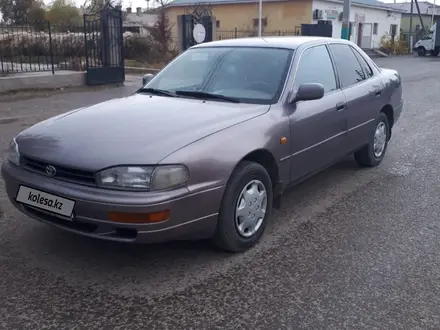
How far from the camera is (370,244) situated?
161 inches

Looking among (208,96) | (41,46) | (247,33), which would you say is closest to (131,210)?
(208,96)

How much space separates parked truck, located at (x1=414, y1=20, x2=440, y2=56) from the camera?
124 ft

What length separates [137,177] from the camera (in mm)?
3232

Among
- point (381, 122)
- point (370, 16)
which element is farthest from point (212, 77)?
point (370, 16)

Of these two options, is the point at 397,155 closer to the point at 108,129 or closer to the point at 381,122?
the point at 381,122

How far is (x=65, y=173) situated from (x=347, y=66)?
3.50 metres

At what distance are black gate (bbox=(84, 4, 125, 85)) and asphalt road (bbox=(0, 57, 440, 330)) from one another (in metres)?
9.89

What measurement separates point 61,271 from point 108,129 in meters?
1.07

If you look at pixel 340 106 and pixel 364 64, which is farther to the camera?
pixel 364 64

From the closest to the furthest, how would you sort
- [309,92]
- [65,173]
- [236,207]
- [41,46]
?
[65,173]
[236,207]
[309,92]
[41,46]

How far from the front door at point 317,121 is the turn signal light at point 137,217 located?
1586mm

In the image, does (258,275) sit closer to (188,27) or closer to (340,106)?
(340,106)

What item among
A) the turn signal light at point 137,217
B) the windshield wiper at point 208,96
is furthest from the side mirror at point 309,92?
the turn signal light at point 137,217

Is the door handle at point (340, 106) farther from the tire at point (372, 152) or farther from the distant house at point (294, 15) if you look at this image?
the distant house at point (294, 15)
